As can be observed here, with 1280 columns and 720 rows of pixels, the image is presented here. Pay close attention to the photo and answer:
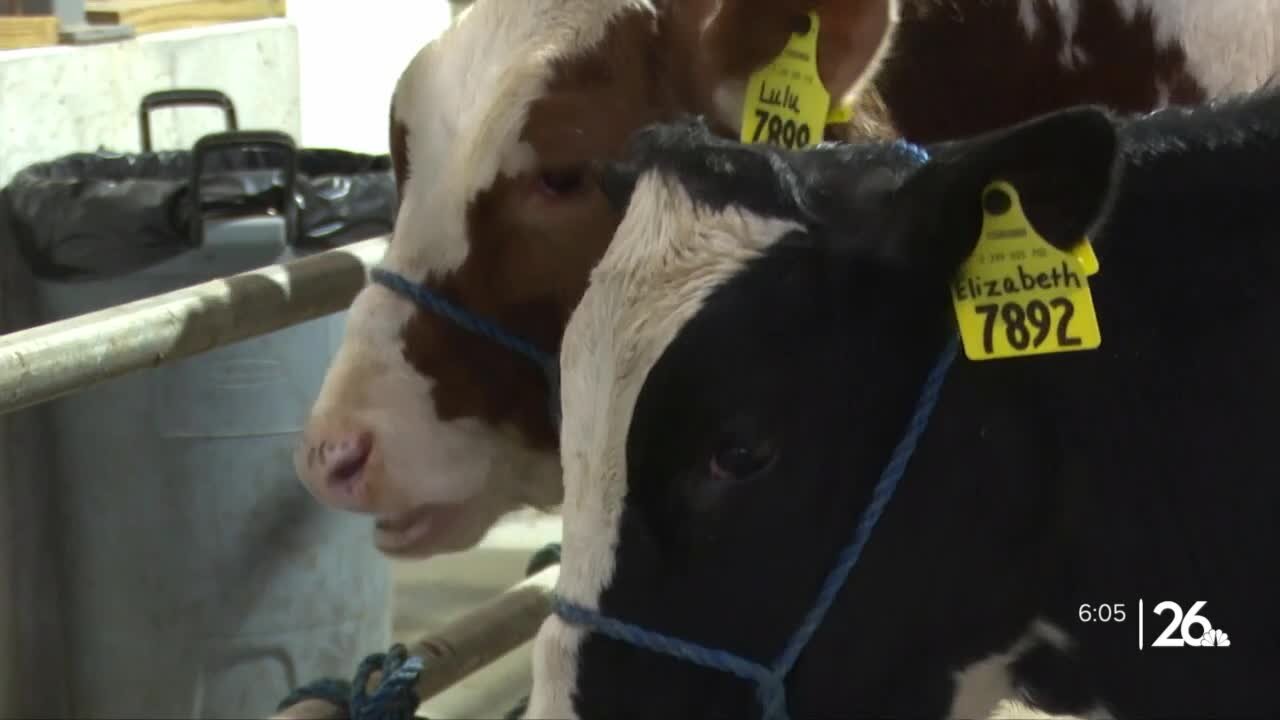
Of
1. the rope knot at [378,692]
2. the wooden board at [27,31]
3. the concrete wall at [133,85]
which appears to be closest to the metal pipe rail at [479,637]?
the rope knot at [378,692]

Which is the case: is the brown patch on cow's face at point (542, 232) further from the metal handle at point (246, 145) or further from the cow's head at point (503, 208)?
the metal handle at point (246, 145)

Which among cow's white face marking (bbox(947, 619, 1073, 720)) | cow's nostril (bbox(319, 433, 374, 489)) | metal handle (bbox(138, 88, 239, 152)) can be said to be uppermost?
metal handle (bbox(138, 88, 239, 152))

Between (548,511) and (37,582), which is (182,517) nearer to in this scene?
(37,582)

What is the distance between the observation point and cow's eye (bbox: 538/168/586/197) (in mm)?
1431

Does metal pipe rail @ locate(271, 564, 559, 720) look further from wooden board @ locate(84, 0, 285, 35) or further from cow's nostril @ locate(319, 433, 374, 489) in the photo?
wooden board @ locate(84, 0, 285, 35)

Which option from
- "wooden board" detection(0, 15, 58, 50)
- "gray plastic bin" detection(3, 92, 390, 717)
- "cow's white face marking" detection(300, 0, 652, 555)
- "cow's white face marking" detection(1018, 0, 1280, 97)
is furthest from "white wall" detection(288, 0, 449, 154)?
"cow's white face marking" detection(1018, 0, 1280, 97)

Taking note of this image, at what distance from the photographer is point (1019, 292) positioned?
945mm

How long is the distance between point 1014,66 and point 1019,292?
0.68 metres

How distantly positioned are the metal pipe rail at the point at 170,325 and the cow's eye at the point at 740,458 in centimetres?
61

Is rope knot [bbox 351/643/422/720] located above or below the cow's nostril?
below

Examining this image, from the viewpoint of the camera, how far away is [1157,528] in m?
0.99

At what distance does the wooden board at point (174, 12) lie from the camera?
2.41 metres

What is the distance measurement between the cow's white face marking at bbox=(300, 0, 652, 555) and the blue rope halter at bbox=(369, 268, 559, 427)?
0.02m

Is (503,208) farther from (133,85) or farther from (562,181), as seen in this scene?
(133,85)
